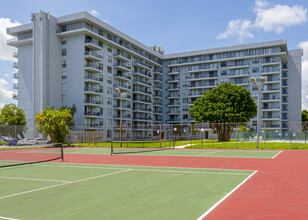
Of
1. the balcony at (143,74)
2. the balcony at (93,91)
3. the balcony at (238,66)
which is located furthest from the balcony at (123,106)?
the balcony at (238,66)

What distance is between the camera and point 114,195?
9242mm

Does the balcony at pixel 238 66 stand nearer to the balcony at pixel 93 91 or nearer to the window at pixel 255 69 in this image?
the window at pixel 255 69

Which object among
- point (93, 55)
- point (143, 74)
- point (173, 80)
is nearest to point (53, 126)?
point (93, 55)

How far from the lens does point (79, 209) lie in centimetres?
751

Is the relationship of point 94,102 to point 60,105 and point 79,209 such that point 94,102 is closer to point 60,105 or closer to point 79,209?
point 60,105

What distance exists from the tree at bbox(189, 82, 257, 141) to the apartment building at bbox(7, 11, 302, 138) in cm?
2362

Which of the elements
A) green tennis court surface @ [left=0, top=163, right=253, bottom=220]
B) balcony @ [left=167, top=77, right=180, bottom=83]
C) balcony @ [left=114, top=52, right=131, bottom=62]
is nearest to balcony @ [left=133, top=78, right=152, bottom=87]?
balcony @ [left=114, top=52, right=131, bottom=62]

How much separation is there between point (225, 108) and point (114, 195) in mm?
53455

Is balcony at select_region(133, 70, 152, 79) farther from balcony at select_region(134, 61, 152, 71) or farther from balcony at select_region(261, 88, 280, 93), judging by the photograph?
balcony at select_region(261, 88, 280, 93)

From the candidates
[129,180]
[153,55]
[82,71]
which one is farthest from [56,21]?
[129,180]

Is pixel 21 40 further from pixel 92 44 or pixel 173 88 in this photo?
pixel 173 88

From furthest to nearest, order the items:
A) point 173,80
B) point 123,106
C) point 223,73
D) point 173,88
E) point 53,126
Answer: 1. point 173,88
2. point 173,80
3. point 223,73
4. point 123,106
5. point 53,126

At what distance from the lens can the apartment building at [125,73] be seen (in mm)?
66688

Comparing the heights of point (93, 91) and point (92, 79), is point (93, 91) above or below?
below
